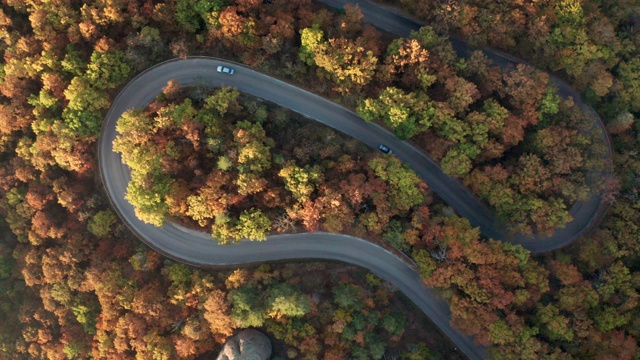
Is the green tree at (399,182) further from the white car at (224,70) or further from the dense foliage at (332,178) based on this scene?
the white car at (224,70)

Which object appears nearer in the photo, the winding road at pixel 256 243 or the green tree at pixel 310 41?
the green tree at pixel 310 41

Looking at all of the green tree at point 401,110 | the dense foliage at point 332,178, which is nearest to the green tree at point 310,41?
the dense foliage at point 332,178

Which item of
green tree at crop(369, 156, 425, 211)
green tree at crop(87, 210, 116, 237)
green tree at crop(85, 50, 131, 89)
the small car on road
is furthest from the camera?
the small car on road

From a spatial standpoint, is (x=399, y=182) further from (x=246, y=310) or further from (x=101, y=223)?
(x=101, y=223)

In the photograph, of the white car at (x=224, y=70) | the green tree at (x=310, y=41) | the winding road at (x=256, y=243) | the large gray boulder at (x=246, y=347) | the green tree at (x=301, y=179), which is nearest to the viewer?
the large gray boulder at (x=246, y=347)

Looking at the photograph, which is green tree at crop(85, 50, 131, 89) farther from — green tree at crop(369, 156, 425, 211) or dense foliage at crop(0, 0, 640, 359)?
green tree at crop(369, 156, 425, 211)

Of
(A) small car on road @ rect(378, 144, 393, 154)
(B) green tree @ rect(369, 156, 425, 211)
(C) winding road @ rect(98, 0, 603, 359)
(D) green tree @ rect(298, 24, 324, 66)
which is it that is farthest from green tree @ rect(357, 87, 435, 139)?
(D) green tree @ rect(298, 24, 324, 66)

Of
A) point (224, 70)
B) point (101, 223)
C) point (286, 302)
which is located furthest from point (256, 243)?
point (224, 70)

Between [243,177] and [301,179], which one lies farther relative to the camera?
[301,179]

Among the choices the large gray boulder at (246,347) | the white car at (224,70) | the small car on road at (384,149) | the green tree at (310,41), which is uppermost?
the green tree at (310,41)

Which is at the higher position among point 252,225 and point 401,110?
point 401,110
